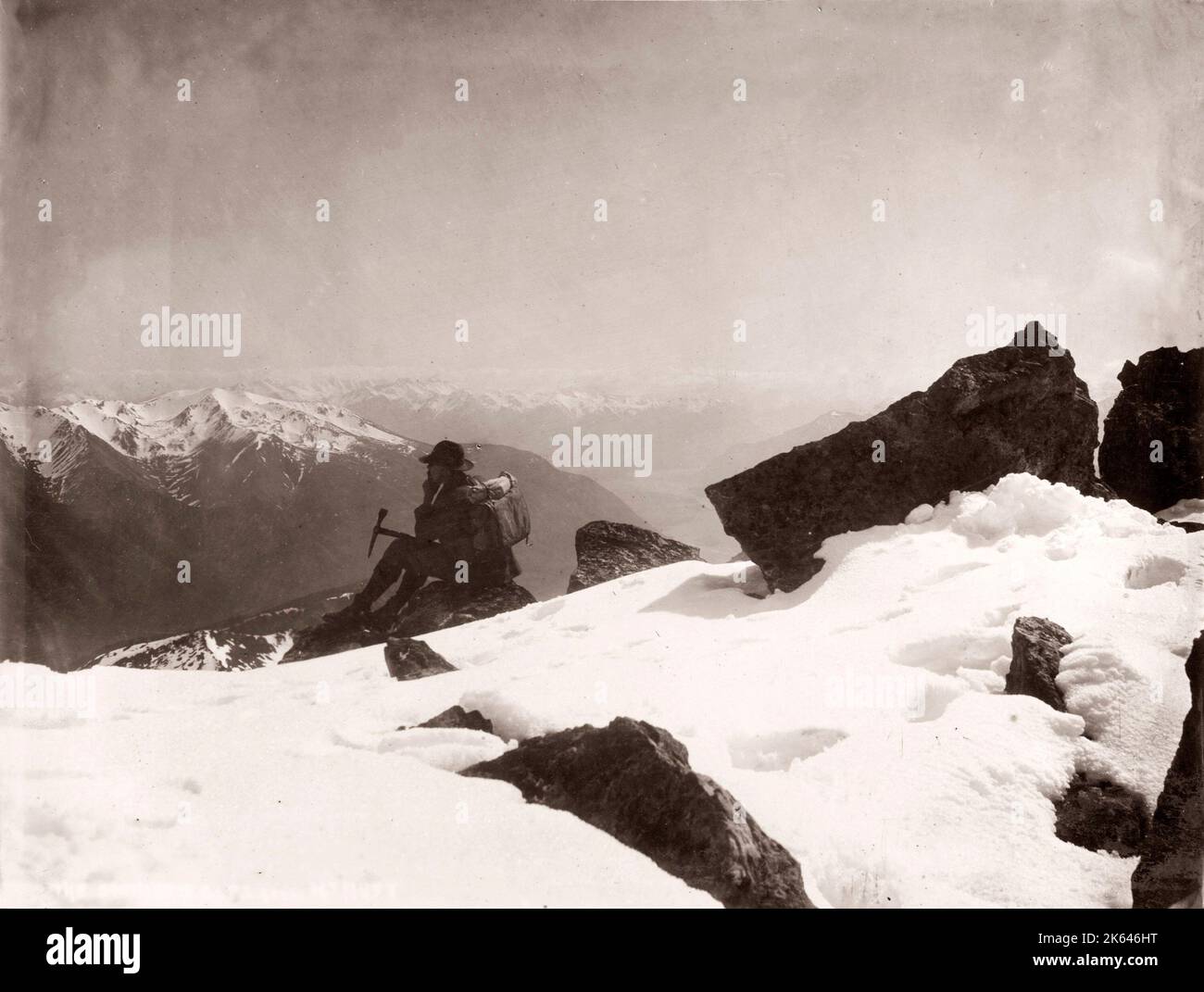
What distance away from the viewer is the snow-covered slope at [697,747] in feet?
16.3

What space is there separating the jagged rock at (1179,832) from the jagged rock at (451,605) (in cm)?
856

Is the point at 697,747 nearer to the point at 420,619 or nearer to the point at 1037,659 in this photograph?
the point at 1037,659

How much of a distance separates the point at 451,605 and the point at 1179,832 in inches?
372

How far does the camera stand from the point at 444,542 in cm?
1315

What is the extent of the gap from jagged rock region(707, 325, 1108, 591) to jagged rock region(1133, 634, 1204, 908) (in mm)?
4169

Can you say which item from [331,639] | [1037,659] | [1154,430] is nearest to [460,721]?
[1037,659]

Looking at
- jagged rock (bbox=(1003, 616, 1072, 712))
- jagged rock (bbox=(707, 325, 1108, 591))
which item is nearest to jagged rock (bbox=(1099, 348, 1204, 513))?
jagged rock (bbox=(707, 325, 1108, 591))

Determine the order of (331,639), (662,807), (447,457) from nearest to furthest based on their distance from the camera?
(662,807) → (331,639) → (447,457)

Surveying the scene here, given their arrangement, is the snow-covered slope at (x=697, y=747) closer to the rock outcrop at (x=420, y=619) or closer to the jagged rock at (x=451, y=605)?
the rock outcrop at (x=420, y=619)

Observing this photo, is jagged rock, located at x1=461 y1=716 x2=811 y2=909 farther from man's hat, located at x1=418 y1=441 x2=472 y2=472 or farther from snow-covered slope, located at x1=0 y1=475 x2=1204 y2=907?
man's hat, located at x1=418 y1=441 x2=472 y2=472

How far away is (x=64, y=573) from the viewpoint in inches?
485

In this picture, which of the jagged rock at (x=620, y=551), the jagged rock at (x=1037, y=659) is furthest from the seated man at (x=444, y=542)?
the jagged rock at (x=1037, y=659)

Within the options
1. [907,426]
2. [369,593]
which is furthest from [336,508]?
[907,426]
